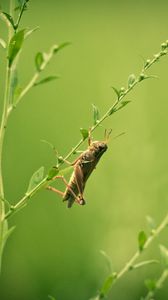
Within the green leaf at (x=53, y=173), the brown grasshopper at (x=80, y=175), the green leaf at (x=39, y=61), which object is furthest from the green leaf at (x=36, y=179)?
the brown grasshopper at (x=80, y=175)

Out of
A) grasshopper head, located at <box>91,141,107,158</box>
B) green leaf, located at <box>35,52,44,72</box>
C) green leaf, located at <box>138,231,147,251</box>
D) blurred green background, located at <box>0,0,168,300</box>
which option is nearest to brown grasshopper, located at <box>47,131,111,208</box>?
grasshopper head, located at <box>91,141,107,158</box>

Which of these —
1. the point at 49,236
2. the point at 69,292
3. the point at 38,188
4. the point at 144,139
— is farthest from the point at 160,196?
the point at 38,188

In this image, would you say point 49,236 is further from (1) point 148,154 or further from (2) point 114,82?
(2) point 114,82

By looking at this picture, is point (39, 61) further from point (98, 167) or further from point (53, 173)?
point (98, 167)

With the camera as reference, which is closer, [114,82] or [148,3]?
A: [114,82]

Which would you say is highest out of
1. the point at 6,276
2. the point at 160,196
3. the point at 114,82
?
the point at 114,82

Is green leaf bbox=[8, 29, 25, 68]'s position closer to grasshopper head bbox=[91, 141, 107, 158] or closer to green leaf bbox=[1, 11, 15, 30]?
green leaf bbox=[1, 11, 15, 30]

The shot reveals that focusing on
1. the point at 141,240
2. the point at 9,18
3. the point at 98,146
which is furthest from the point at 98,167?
the point at 9,18

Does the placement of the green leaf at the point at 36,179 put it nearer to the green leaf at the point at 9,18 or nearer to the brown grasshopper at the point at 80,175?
the green leaf at the point at 9,18
